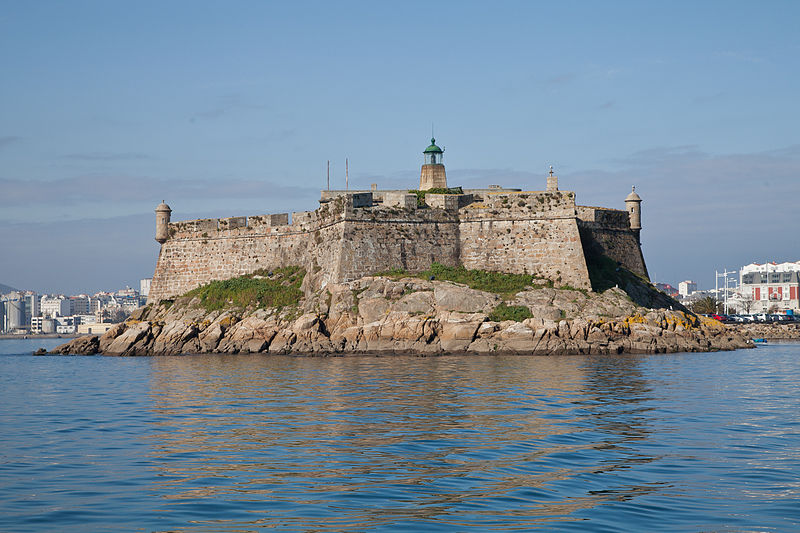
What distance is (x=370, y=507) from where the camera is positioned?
9.77m

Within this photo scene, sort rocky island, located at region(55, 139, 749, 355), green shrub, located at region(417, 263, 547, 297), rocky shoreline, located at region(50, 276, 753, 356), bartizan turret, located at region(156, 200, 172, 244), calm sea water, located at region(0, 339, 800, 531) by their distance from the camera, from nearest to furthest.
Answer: calm sea water, located at region(0, 339, 800, 531) → rocky shoreline, located at region(50, 276, 753, 356) → rocky island, located at region(55, 139, 749, 355) → green shrub, located at region(417, 263, 547, 297) → bartizan turret, located at region(156, 200, 172, 244)

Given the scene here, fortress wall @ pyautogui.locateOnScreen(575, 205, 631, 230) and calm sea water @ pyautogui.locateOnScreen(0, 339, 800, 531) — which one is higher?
fortress wall @ pyautogui.locateOnScreen(575, 205, 631, 230)

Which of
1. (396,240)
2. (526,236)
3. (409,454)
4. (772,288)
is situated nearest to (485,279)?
(526,236)

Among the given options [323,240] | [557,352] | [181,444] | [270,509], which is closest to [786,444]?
[270,509]

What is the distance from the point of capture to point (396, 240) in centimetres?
4034

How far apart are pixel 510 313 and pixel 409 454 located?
23.5 meters

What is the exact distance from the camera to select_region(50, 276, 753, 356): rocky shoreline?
3416 cm

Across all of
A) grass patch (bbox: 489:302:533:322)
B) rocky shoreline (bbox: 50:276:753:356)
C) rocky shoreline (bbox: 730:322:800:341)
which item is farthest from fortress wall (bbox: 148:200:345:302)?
rocky shoreline (bbox: 730:322:800:341)

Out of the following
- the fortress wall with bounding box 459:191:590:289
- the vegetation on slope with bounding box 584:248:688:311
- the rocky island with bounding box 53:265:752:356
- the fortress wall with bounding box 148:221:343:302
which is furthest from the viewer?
the fortress wall with bounding box 148:221:343:302

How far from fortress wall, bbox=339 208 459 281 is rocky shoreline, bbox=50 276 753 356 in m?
1.18

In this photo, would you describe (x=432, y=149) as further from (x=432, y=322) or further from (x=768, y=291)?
(x=768, y=291)

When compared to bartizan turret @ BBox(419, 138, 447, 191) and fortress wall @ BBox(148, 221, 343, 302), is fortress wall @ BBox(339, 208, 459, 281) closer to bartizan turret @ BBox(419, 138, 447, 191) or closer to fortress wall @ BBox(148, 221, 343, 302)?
fortress wall @ BBox(148, 221, 343, 302)

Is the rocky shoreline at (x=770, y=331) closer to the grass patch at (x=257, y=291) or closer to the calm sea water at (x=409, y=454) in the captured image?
the grass patch at (x=257, y=291)

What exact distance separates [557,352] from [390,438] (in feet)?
65.9
